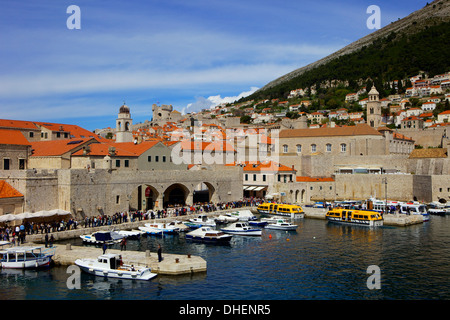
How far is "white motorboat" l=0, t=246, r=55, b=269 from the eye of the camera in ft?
69.5

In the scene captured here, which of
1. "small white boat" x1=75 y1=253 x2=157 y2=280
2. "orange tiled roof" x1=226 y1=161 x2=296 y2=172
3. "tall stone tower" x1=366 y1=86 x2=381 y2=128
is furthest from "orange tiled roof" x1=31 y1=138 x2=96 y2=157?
"tall stone tower" x1=366 y1=86 x2=381 y2=128

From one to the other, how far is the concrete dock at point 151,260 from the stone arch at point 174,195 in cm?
1967

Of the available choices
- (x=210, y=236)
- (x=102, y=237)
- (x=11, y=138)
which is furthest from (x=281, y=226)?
(x=11, y=138)

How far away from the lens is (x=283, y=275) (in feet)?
68.2

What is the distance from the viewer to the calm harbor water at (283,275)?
698 inches

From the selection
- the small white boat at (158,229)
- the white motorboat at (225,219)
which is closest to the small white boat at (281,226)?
the white motorboat at (225,219)

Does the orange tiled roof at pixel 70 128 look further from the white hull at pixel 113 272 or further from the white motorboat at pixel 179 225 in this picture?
the white hull at pixel 113 272

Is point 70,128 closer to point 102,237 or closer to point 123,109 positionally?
point 123,109

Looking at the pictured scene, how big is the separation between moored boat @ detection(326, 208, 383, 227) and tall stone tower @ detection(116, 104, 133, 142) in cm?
2634

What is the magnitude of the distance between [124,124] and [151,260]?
30399mm

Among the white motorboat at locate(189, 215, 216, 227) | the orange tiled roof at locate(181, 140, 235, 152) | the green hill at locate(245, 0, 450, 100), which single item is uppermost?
the green hill at locate(245, 0, 450, 100)

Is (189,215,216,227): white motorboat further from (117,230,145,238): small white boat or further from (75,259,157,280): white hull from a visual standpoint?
(75,259,157,280): white hull
